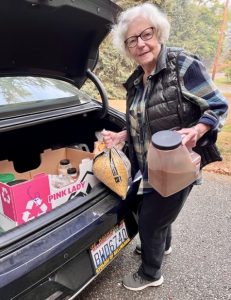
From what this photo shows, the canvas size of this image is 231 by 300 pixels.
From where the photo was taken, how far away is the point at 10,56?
5.59 ft

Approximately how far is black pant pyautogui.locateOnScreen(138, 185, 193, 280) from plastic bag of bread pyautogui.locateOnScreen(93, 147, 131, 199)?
0.15m

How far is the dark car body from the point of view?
1.32m

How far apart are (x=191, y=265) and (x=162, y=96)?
1.35 m

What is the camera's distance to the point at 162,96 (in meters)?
1.54

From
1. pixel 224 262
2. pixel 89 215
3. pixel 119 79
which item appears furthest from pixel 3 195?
pixel 119 79

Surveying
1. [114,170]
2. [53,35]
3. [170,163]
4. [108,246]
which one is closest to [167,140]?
[170,163]

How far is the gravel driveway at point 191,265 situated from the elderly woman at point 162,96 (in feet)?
1.84

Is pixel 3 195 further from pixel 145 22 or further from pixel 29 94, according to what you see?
pixel 145 22

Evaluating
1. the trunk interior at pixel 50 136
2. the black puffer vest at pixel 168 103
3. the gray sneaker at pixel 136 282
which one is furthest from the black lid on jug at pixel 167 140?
the gray sneaker at pixel 136 282

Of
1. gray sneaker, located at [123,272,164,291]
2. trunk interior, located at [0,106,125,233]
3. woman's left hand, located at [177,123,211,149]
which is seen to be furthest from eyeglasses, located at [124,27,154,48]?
gray sneaker, located at [123,272,164,291]

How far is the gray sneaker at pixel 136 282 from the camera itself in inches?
79.5

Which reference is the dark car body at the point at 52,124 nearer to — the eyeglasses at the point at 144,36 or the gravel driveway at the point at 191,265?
the eyeglasses at the point at 144,36

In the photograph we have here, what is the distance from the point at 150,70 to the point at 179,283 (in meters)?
1.40

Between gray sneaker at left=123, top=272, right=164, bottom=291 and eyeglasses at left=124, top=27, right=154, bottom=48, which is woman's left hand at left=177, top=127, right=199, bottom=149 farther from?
gray sneaker at left=123, top=272, right=164, bottom=291
